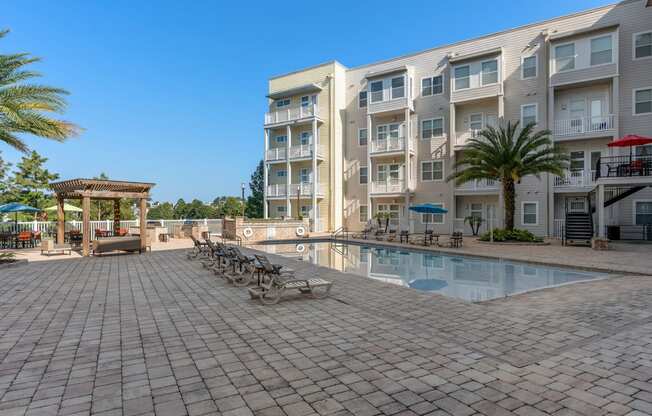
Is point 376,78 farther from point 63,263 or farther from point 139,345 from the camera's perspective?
point 139,345

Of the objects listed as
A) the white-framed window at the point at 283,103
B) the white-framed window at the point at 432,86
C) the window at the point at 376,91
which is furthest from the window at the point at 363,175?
the white-framed window at the point at 283,103

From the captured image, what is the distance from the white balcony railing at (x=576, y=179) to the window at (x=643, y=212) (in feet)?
8.91

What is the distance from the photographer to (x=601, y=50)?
2156 centimetres

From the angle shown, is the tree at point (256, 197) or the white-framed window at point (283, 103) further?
the tree at point (256, 197)

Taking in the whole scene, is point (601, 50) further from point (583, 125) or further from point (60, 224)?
point (60, 224)

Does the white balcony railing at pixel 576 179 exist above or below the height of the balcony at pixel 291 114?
below

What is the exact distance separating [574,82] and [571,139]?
134 inches

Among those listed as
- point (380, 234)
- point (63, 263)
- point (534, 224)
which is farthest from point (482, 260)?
point (63, 263)

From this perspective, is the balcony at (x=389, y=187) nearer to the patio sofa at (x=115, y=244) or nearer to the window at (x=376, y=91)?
the window at (x=376, y=91)

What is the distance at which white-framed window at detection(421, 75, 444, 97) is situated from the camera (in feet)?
90.4

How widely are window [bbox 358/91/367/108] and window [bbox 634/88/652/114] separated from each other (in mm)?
17894

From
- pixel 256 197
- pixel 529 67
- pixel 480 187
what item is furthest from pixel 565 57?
pixel 256 197

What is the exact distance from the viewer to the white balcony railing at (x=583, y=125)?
21605mm

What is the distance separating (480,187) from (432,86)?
877 centimetres
